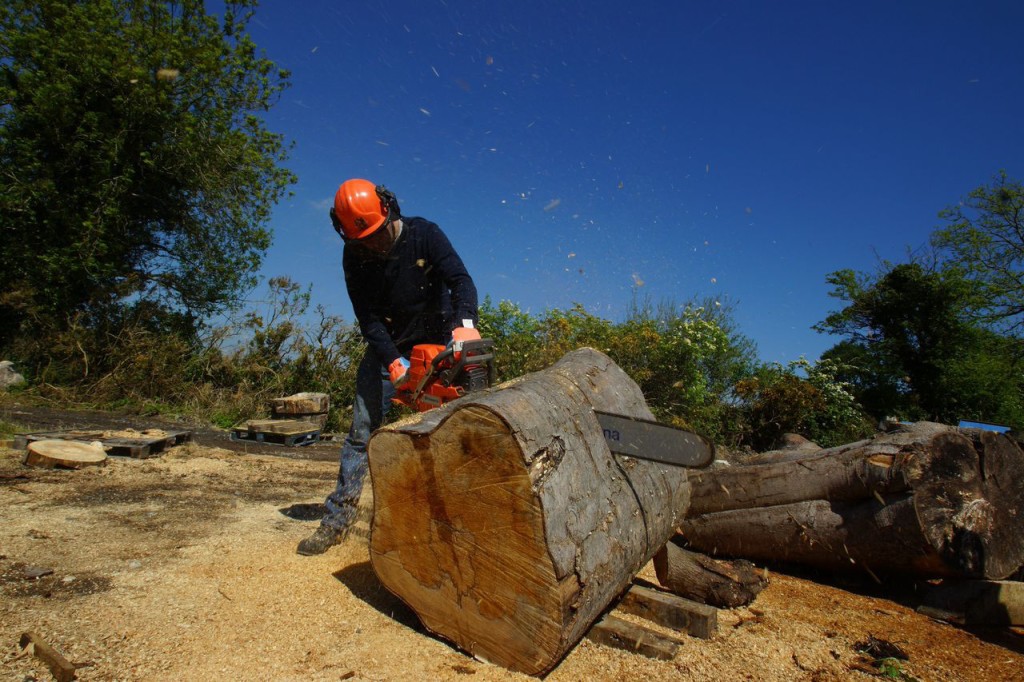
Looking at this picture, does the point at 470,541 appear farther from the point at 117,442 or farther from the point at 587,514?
the point at 117,442

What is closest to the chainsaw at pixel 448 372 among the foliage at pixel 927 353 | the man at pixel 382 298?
the man at pixel 382 298

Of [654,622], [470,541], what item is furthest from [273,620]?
[654,622]

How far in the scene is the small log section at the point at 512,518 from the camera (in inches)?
69.0

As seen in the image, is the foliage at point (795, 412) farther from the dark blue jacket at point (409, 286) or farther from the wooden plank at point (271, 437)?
the dark blue jacket at point (409, 286)

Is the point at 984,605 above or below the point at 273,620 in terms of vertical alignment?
above

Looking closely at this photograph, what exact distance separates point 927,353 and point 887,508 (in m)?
14.2

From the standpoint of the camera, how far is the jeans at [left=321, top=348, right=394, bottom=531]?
2949mm

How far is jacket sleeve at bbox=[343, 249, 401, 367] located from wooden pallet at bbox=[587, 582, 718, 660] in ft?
5.31

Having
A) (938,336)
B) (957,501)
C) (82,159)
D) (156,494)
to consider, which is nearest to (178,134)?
(82,159)

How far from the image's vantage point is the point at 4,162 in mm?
9820

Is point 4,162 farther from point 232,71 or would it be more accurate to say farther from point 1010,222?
point 1010,222

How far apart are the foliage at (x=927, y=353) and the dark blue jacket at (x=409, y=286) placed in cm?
1201

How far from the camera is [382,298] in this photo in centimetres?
316

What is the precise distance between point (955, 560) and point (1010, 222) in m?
17.7
